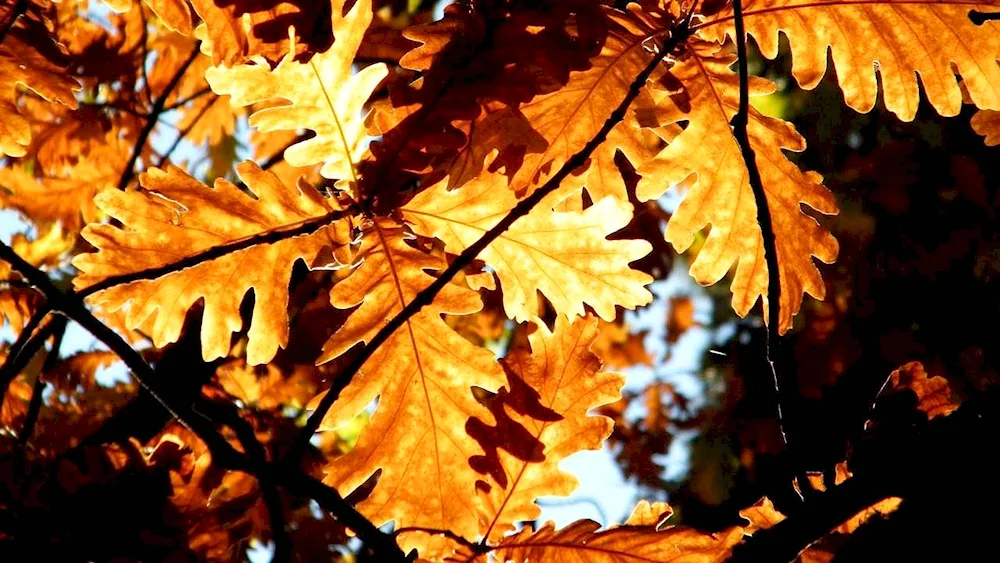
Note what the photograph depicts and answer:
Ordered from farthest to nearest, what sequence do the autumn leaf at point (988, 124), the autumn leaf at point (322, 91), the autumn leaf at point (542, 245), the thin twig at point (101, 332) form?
the autumn leaf at point (988, 124) → the autumn leaf at point (542, 245) → the autumn leaf at point (322, 91) → the thin twig at point (101, 332)

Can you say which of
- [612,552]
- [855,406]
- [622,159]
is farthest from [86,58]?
[855,406]

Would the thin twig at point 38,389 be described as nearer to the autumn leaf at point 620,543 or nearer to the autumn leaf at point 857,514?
the autumn leaf at point 620,543

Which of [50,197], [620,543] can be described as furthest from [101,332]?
[50,197]

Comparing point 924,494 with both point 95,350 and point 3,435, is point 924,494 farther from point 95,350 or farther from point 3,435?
point 95,350

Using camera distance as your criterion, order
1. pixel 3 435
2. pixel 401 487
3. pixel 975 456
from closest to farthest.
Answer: pixel 975 456
pixel 401 487
pixel 3 435

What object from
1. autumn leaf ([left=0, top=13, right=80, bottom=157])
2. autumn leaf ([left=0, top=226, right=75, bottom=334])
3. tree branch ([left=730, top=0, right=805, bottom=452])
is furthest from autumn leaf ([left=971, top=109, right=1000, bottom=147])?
autumn leaf ([left=0, top=226, right=75, bottom=334])

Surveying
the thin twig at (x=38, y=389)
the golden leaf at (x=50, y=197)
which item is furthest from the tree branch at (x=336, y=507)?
the golden leaf at (x=50, y=197)
